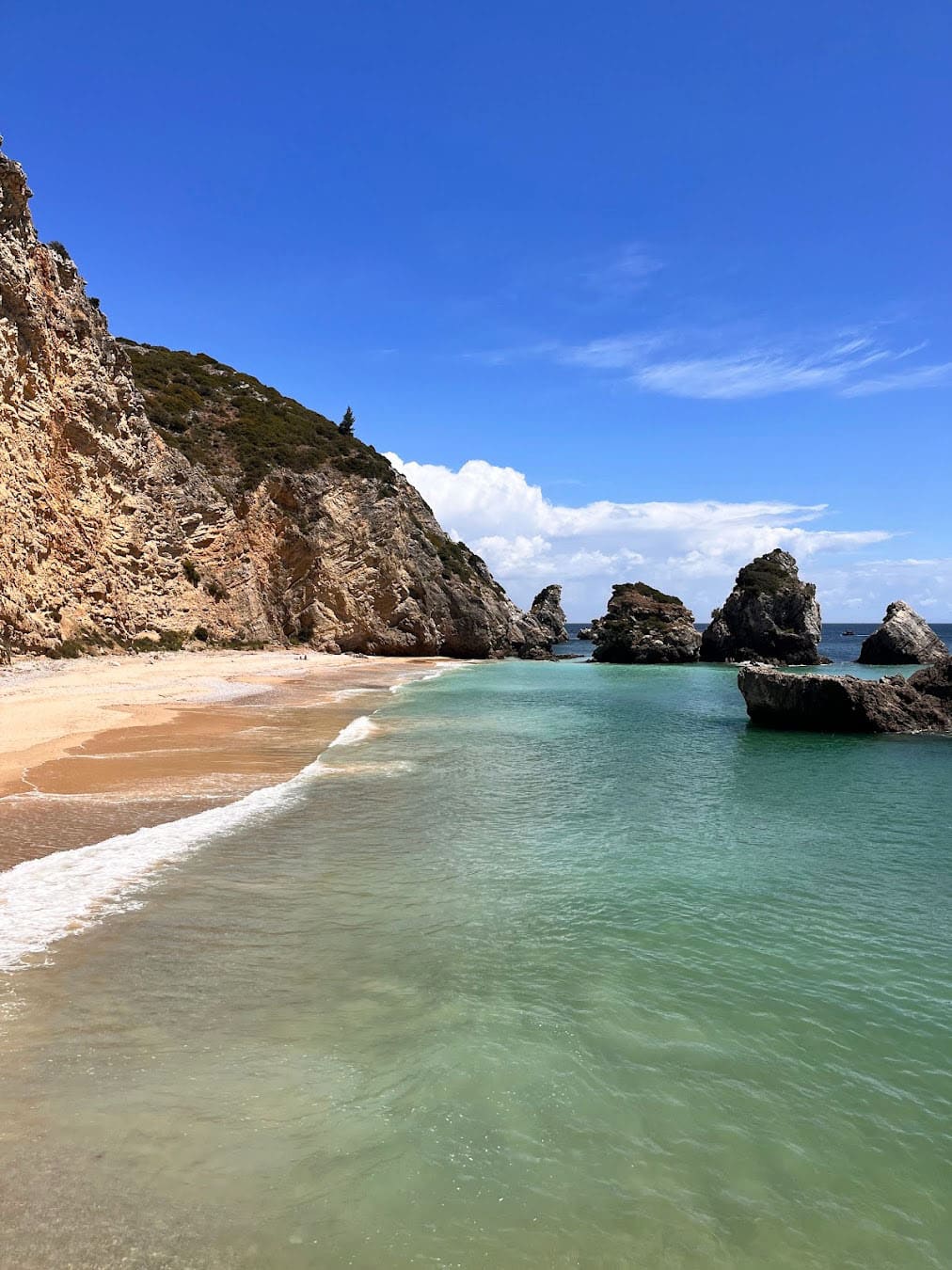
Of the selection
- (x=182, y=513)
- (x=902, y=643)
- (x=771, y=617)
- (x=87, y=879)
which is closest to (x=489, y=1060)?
(x=87, y=879)

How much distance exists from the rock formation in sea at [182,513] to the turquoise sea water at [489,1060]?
2663 centimetres

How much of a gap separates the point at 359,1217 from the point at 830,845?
390 inches

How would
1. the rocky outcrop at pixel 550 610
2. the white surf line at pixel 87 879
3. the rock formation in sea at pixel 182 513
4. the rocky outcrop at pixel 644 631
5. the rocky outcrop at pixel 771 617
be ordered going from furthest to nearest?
the rocky outcrop at pixel 550 610, the rocky outcrop at pixel 644 631, the rocky outcrop at pixel 771 617, the rock formation in sea at pixel 182 513, the white surf line at pixel 87 879

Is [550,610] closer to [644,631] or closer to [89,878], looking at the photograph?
[644,631]

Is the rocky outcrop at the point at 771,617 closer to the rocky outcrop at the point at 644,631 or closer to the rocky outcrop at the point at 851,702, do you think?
the rocky outcrop at the point at 644,631

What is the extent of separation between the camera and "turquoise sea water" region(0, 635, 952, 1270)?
3840 mm

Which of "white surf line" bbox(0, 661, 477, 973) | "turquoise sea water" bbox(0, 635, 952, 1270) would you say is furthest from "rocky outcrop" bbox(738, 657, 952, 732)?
"white surf line" bbox(0, 661, 477, 973)

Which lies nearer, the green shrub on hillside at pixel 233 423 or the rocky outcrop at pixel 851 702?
the rocky outcrop at pixel 851 702

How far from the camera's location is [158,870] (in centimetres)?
910

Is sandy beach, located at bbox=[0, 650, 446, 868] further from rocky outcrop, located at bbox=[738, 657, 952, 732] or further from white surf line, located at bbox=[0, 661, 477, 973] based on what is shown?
rocky outcrop, located at bbox=[738, 657, 952, 732]

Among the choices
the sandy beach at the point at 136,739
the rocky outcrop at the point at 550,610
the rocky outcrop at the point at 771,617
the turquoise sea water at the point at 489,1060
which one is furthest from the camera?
the rocky outcrop at the point at 550,610

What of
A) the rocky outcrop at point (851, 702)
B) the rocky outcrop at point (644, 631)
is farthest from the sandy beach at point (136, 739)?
the rocky outcrop at point (644, 631)

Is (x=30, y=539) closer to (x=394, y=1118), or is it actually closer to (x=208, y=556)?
(x=208, y=556)

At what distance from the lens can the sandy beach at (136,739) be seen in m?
11.5
